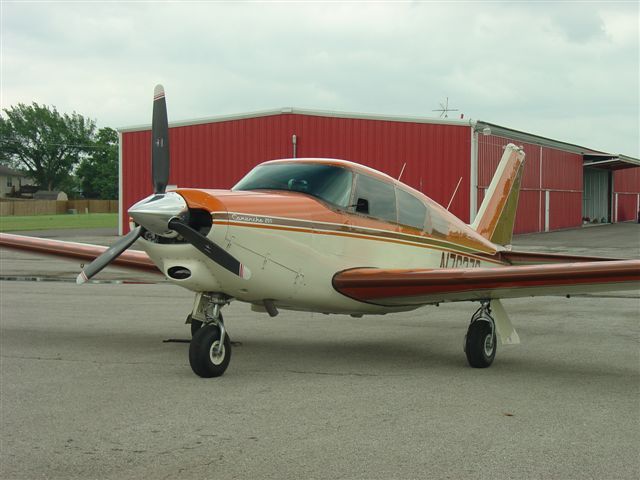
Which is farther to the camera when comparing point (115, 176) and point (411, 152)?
point (115, 176)

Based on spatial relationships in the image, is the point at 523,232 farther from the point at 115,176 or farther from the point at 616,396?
the point at 115,176

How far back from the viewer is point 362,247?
888 cm

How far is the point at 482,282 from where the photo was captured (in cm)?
809

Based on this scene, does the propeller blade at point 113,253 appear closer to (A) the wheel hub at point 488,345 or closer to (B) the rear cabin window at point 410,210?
(B) the rear cabin window at point 410,210

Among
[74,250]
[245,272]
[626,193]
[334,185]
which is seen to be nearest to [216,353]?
[245,272]

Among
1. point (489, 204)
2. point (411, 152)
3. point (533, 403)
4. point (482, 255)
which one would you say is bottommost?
point (533, 403)

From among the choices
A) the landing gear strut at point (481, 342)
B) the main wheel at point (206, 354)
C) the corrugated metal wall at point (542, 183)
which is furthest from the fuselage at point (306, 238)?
the corrugated metal wall at point (542, 183)

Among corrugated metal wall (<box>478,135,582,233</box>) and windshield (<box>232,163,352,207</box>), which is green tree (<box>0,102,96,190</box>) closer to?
corrugated metal wall (<box>478,135,582,233</box>)

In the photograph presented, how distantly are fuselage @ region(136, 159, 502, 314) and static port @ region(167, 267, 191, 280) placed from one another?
21mm

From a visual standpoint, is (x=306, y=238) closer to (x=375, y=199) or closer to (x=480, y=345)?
(x=375, y=199)

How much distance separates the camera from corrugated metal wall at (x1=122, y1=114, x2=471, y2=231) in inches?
1299

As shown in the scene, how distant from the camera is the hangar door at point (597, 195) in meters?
57.6

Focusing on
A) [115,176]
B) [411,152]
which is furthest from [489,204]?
[115,176]

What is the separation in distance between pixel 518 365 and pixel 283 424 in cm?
370
